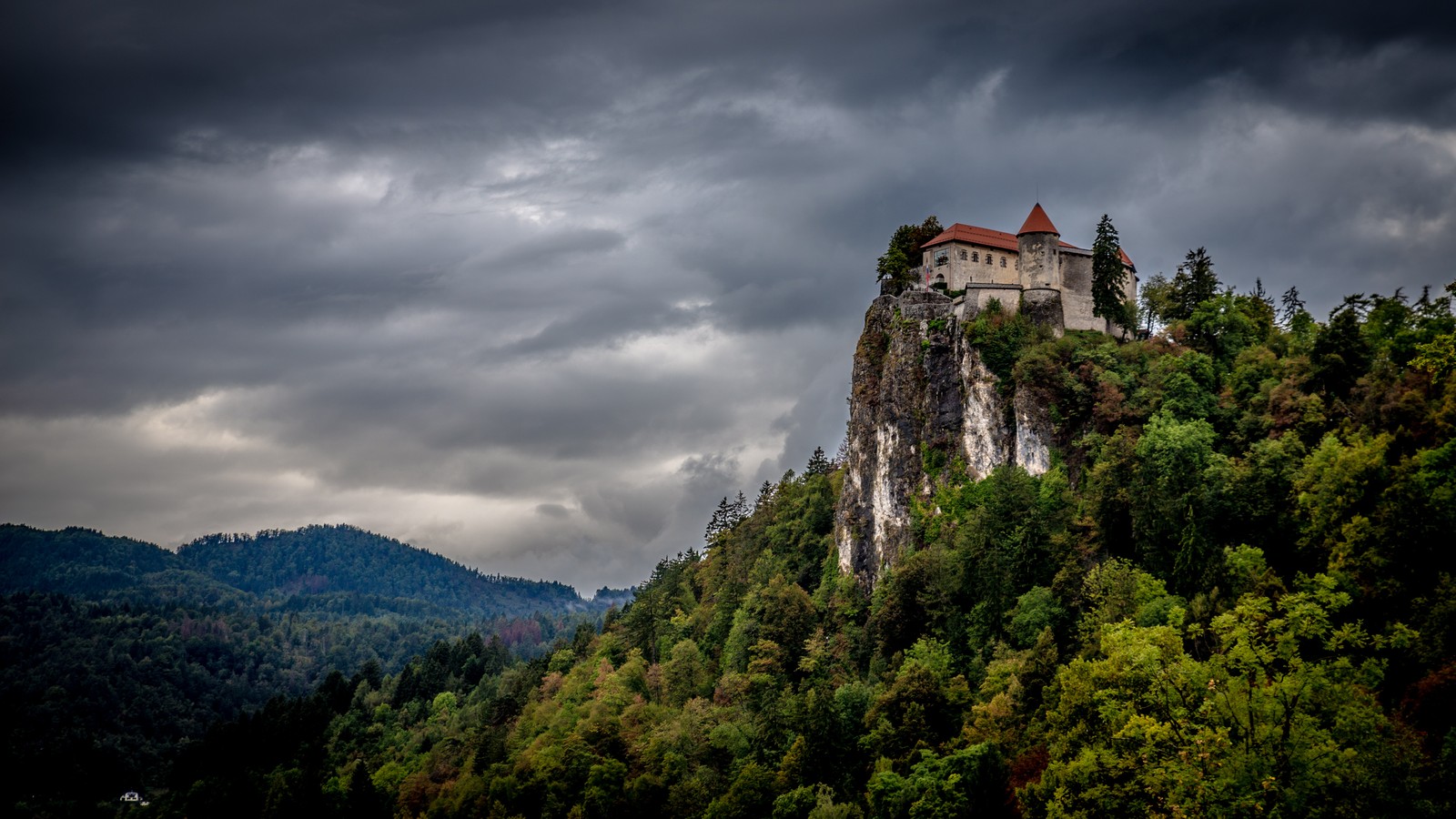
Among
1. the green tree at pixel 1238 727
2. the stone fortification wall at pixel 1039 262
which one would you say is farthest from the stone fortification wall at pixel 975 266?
the green tree at pixel 1238 727

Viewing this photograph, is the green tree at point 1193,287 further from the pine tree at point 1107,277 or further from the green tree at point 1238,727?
the green tree at point 1238,727

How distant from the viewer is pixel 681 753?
83188mm

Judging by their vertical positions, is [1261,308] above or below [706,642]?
above

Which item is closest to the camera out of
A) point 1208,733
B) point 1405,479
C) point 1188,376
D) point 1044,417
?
point 1208,733

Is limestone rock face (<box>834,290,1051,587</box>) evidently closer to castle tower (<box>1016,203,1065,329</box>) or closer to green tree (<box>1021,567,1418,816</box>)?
castle tower (<box>1016,203,1065,329</box>)

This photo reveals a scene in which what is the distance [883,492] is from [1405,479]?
44788 mm

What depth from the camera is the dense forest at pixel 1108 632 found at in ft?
137

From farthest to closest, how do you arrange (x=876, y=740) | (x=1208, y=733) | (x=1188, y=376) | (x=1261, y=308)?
(x=1261, y=308)
(x=1188, y=376)
(x=876, y=740)
(x=1208, y=733)

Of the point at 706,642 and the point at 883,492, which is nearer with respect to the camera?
the point at 883,492

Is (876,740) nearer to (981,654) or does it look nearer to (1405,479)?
(981,654)

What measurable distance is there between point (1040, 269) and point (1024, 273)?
1.34 meters

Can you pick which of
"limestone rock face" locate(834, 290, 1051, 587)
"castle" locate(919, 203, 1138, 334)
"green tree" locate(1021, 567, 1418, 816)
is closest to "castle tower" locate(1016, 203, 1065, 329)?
"castle" locate(919, 203, 1138, 334)

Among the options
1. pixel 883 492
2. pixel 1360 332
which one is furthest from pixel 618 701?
pixel 1360 332

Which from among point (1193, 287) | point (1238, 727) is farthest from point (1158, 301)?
point (1238, 727)
